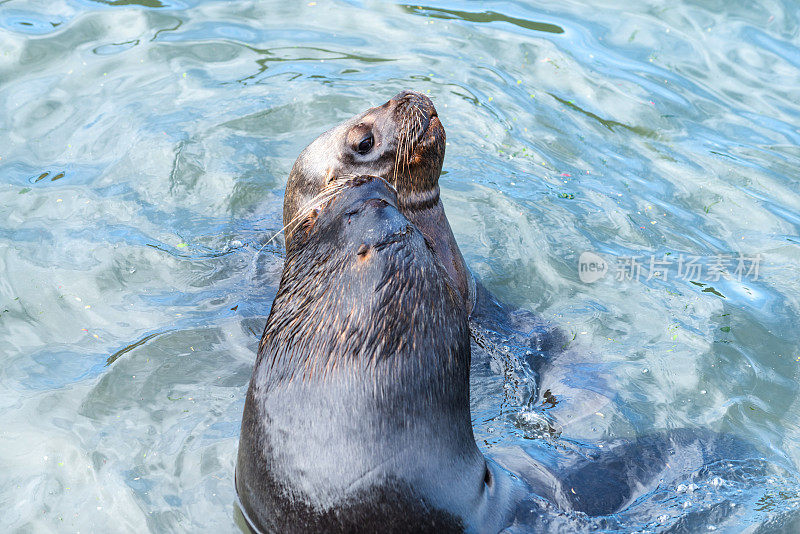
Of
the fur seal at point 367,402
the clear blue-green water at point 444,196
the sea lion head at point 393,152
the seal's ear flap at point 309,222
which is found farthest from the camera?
the sea lion head at point 393,152

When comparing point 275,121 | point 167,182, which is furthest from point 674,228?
point 167,182

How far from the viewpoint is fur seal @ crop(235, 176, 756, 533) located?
3.14 metres

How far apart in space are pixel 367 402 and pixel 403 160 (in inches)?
89.5

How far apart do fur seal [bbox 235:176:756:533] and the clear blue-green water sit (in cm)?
64

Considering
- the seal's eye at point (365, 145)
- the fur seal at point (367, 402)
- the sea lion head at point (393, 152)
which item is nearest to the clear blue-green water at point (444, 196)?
the fur seal at point (367, 402)

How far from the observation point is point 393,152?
510 cm

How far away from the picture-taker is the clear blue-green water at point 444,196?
4.41 metres

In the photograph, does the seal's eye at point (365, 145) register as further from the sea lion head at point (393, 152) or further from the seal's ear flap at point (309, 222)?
the seal's ear flap at point (309, 222)

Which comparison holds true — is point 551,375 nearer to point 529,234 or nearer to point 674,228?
point 529,234

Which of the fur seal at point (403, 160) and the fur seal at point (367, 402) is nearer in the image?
the fur seal at point (367, 402)

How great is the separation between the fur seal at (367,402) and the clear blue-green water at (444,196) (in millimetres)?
644

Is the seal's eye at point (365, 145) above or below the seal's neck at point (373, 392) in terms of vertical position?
above

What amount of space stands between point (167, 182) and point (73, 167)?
2.84 feet

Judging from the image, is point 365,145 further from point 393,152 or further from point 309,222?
point 309,222
